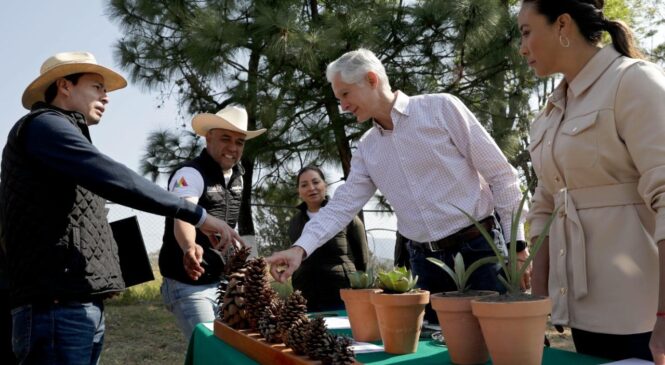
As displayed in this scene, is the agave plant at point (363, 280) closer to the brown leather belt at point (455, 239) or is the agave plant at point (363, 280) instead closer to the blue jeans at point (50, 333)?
the brown leather belt at point (455, 239)

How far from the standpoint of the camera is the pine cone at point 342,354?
51.8 inches

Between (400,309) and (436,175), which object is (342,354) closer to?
(400,309)

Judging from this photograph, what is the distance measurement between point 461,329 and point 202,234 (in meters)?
1.93

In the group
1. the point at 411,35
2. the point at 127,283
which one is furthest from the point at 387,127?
the point at 411,35

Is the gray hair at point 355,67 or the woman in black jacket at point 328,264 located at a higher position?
the gray hair at point 355,67

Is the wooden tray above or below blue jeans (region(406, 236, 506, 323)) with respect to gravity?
below

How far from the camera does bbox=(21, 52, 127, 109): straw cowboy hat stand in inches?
88.0

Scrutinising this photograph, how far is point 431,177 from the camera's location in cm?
238

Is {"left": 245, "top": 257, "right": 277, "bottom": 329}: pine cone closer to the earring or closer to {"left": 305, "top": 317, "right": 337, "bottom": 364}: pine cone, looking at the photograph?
{"left": 305, "top": 317, "right": 337, "bottom": 364}: pine cone

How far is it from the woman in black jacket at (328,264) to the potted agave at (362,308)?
2.51 m

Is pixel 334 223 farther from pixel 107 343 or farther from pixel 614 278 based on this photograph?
pixel 107 343

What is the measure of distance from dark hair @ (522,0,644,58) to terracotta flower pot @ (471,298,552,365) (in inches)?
29.0

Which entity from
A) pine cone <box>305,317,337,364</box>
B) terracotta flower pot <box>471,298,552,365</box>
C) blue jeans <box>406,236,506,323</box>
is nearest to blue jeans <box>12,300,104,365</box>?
pine cone <box>305,317,337,364</box>

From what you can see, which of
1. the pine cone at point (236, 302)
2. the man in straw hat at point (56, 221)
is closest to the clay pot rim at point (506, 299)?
the pine cone at point (236, 302)
